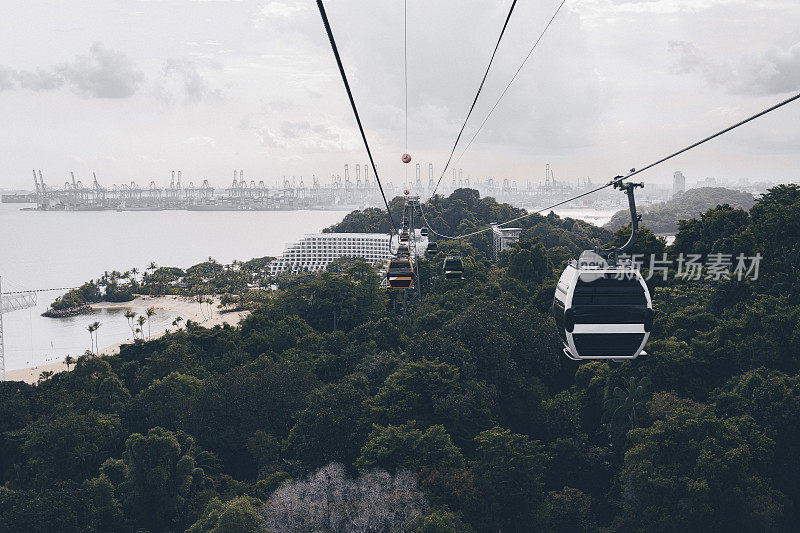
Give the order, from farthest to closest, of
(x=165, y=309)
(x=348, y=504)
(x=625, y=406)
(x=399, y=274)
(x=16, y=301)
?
(x=16, y=301)
(x=165, y=309)
(x=625, y=406)
(x=399, y=274)
(x=348, y=504)

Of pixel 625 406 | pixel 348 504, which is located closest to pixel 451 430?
pixel 348 504

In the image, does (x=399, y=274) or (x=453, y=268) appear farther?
(x=453, y=268)

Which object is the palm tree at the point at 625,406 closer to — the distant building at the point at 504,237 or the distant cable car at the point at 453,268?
the distant cable car at the point at 453,268

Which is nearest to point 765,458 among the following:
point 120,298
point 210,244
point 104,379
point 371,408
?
point 371,408

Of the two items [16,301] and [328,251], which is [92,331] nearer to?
[16,301]

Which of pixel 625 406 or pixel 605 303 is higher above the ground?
pixel 605 303

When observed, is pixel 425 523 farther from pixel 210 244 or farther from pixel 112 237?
pixel 112 237

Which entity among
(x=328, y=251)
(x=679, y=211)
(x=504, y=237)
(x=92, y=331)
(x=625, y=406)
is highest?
(x=679, y=211)

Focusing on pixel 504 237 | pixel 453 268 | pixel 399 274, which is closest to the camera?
pixel 399 274
